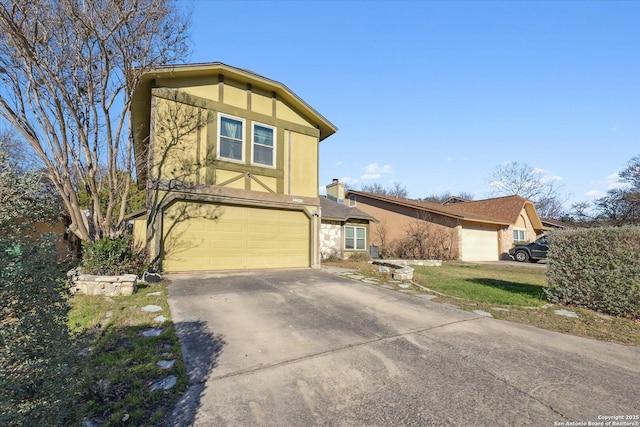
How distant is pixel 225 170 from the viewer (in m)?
9.94

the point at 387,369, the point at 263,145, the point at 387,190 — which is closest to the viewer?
the point at 387,369

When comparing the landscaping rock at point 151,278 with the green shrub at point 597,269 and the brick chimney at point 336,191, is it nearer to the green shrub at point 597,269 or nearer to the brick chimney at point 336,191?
the green shrub at point 597,269

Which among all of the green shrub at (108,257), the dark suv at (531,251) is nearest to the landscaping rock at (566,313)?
the green shrub at (108,257)

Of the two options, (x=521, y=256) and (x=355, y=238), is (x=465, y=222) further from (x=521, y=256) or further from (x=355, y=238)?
(x=355, y=238)

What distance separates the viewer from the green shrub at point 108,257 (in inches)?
270

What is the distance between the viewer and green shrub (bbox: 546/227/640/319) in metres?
5.83

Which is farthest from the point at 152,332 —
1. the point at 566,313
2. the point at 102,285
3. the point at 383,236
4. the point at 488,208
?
the point at 488,208

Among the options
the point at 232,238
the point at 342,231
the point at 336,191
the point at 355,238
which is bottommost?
the point at 355,238

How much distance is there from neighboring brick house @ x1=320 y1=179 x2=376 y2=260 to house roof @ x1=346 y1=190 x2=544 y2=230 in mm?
5611

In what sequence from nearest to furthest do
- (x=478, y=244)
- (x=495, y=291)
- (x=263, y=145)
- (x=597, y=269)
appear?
(x=597, y=269)
(x=495, y=291)
(x=263, y=145)
(x=478, y=244)

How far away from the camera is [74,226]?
7582 mm

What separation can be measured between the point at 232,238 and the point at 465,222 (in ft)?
54.3

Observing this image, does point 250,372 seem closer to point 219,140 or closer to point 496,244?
point 219,140

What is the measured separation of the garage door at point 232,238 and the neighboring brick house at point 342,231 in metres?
4.01
